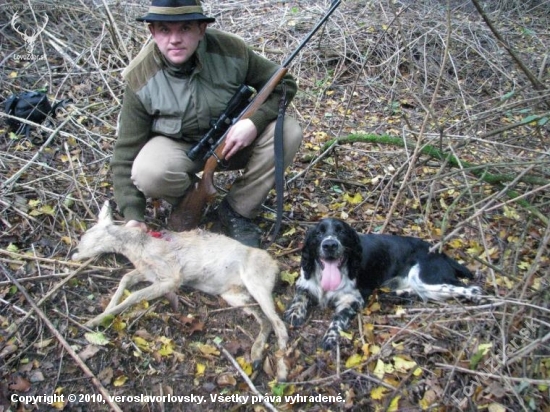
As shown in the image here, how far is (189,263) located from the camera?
4.16m

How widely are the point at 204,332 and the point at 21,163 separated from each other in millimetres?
2886

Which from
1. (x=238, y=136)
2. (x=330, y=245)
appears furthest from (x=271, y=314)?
(x=238, y=136)

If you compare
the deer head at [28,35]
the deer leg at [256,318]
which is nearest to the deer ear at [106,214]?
the deer leg at [256,318]

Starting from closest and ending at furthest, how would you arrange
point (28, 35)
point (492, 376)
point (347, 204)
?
point (492, 376) → point (347, 204) → point (28, 35)

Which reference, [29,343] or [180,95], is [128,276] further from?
[180,95]

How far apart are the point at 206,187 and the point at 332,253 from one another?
130 centimetres

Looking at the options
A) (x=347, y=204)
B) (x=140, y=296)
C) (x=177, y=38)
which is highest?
(x=177, y=38)

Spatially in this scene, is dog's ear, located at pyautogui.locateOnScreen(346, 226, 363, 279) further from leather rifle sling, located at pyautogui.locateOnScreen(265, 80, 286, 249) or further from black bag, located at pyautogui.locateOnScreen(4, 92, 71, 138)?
black bag, located at pyautogui.locateOnScreen(4, 92, 71, 138)

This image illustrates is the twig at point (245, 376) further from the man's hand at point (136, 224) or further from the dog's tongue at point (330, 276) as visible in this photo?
the man's hand at point (136, 224)

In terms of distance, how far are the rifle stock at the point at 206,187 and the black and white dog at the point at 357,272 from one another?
102cm

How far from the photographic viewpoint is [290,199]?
5309 mm

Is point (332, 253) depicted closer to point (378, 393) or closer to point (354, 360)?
point (354, 360)

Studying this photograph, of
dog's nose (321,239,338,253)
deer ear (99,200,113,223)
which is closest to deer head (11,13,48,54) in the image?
deer ear (99,200,113,223)

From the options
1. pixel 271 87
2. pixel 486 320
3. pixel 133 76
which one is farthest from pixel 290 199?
pixel 486 320
